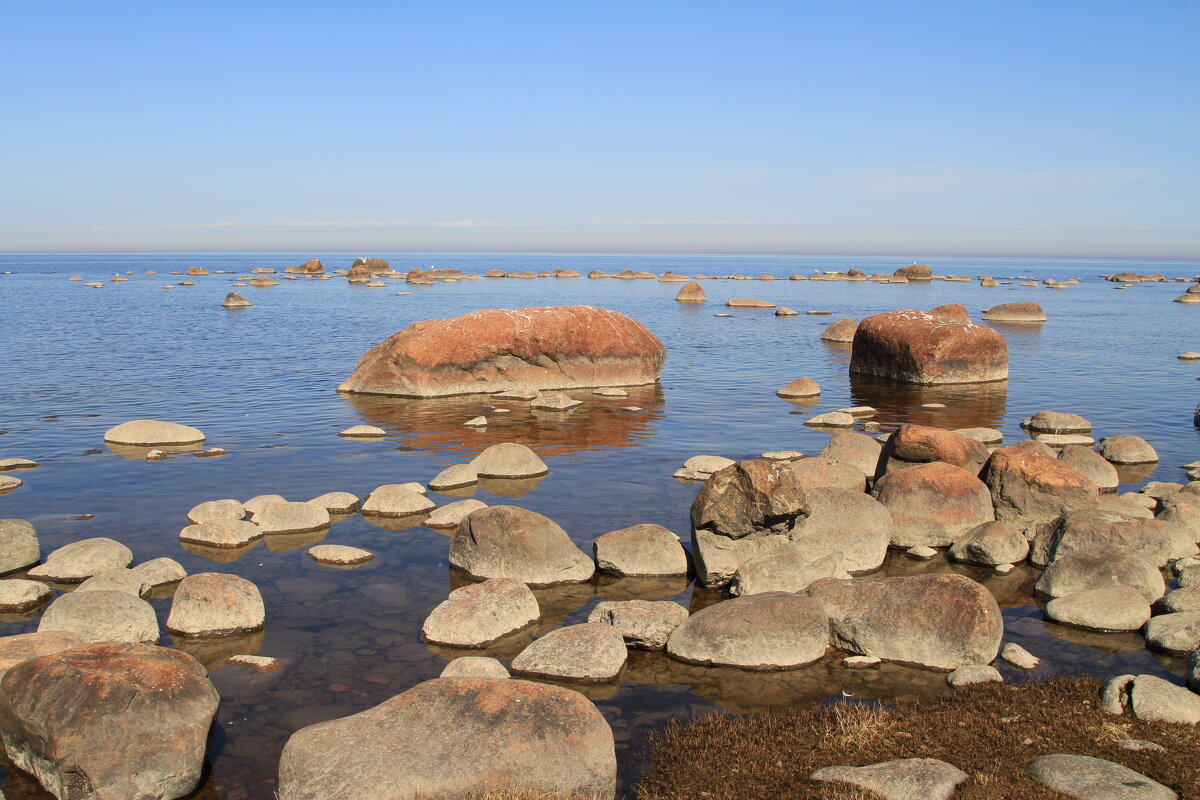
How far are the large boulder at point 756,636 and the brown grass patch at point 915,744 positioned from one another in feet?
3.95

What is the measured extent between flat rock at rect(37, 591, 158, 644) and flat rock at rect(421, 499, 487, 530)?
220 inches

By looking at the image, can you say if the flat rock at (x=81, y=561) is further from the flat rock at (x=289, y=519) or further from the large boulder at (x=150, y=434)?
the large boulder at (x=150, y=434)

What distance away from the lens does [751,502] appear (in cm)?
1413

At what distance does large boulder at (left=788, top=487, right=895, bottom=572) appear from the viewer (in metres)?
14.6

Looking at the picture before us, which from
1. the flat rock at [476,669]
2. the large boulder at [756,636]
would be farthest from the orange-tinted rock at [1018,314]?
the flat rock at [476,669]

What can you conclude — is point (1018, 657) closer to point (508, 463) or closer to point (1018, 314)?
point (508, 463)

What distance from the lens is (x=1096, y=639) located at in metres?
12.0

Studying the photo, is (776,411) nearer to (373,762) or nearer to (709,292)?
(373,762)

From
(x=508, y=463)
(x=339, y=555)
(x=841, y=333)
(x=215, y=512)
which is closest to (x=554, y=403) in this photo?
(x=508, y=463)

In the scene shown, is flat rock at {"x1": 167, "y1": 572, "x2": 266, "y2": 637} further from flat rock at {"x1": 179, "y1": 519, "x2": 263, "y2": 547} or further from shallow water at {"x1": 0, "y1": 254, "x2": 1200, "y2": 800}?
flat rock at {"x1": 179, "y1": 519, "x2": 263, "y2": 547}

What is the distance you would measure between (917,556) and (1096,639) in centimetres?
351

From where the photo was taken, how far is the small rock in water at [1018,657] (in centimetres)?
1096

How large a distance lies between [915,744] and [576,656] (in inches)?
151

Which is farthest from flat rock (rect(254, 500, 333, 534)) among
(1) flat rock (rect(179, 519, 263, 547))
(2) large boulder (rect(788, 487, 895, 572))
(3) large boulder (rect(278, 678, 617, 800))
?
(2) large boulder (rect(788, 487, 895, 572))
